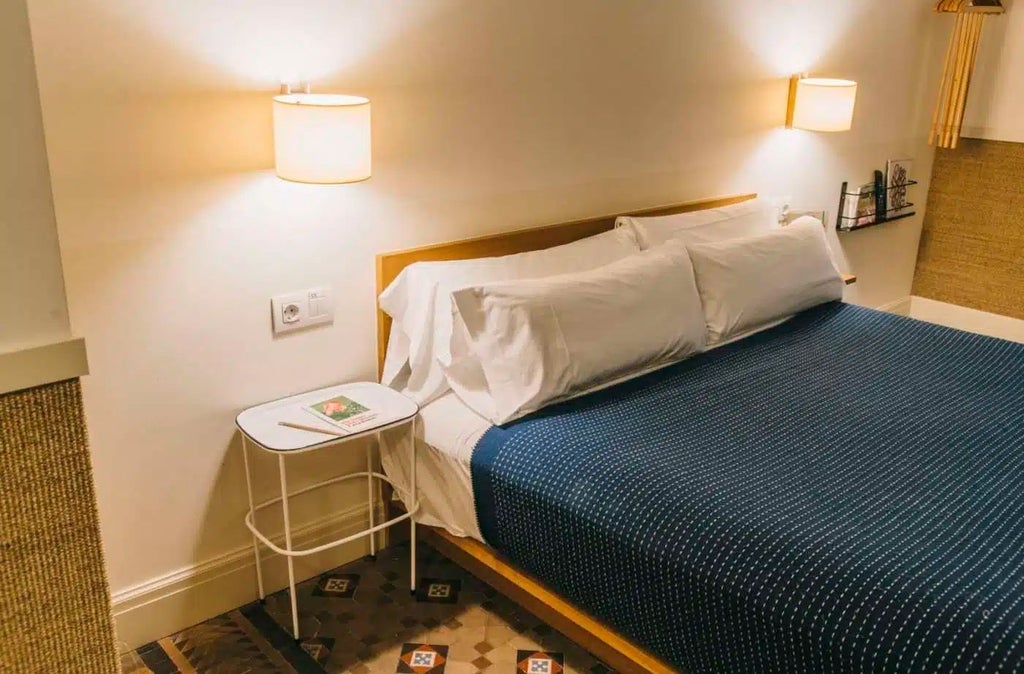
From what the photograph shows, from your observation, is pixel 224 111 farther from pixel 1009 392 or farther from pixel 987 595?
pixel 1009 392

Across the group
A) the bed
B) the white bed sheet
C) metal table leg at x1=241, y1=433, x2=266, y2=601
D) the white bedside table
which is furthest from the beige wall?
metal table leg at x1=241, y1=433, x2=266, y2=601

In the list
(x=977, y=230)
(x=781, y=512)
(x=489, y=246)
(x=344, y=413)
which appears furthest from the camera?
(x=977, y=230)

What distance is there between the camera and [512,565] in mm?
2201

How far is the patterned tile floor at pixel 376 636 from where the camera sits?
2.14 meters

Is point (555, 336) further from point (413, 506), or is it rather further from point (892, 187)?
point (892, 187)

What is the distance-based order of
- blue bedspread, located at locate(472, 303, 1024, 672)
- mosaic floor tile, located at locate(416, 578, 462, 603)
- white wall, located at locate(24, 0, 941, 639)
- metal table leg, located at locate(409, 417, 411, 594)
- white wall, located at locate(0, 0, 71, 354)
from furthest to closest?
1. mosaic floor tile, located at locate(416, 578, 462, 603)
2. metal table leg, located at locate(409, 417, 411, 594)
3. white wall, located at locate(24, 0, 941, 639)
4. blue bedspread, located at locate(472, 303, 1024, 672)
5. white wall, located at locate(0, 0, 71, 354)

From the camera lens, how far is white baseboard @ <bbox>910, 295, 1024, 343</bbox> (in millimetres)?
4395

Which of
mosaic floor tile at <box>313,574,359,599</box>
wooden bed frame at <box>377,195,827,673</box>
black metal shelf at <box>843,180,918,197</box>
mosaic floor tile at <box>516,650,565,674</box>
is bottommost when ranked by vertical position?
mosaic floor tile at <box>516,650,565,674</box>

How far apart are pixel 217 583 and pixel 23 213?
1365mm

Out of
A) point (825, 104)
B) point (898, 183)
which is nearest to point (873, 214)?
point (898, 183)

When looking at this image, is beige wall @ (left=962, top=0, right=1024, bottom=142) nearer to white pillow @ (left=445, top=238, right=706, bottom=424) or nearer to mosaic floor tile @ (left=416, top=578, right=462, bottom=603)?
white pillow @ (left=445, top=238, right=706, bottom=424)

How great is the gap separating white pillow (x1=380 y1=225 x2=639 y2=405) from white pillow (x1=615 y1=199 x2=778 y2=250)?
558 millimetres

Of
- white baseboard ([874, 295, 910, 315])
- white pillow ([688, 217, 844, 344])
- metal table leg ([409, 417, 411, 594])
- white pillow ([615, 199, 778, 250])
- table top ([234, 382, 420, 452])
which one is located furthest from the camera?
white baseboard ([874, 295, 910, 315])

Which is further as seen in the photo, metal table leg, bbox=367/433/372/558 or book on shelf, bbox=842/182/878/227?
book on shelf, bbox=842/182/878/227
